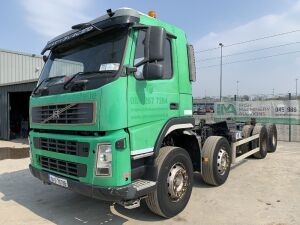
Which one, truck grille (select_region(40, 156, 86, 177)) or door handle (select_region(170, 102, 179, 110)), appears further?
door handle (select_region(170, 102, 179, 110))

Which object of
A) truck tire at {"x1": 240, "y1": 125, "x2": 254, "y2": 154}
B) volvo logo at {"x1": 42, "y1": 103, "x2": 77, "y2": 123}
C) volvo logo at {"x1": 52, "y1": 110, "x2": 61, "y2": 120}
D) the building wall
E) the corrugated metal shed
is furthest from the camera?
the corrugated metal shed

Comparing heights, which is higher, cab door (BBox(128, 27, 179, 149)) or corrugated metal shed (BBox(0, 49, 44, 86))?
corrugated metal shed (BBox(0, 49, 44, 86))

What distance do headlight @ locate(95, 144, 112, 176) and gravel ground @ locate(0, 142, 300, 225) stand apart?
4.09 feet

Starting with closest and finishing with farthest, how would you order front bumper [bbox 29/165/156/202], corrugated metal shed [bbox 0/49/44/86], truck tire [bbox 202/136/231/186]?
1. front bumper [bbox 29/165/156/202]
2. truck tire [bbox 202/136/231/186]
3. corrugated metal shed [bbox 0/49/44/86]

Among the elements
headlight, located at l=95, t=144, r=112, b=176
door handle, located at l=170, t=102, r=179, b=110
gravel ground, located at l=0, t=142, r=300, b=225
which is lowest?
gravel ground, located at l=0, t=142, r=300, b=225

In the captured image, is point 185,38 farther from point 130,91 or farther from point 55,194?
point 55,194

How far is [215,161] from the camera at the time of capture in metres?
6.21

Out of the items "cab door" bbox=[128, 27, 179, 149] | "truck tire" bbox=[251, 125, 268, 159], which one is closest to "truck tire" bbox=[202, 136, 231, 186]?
"cab door" bbox=[128, 27, 179, 149]

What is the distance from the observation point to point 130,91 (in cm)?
411

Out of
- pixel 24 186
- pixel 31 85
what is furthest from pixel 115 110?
pixel 31 85

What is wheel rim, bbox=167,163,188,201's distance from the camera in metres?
4.76

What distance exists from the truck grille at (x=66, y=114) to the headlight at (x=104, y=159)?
1.23 ft

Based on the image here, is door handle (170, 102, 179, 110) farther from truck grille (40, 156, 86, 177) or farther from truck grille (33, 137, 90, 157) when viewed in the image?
truck grille (40, 156, 86, 177)

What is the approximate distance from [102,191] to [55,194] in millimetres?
2734
